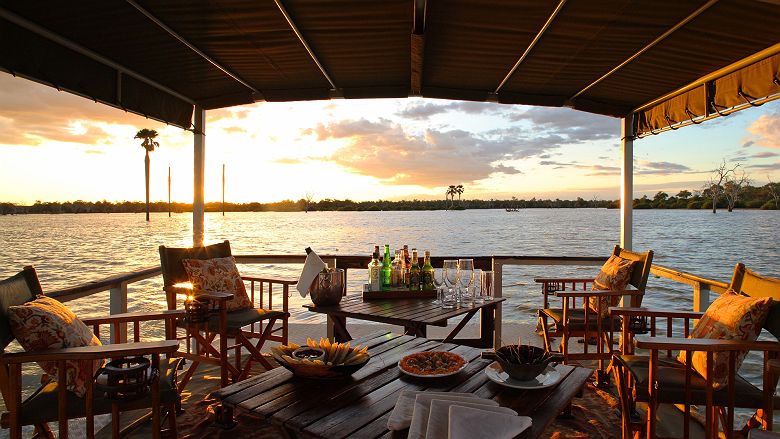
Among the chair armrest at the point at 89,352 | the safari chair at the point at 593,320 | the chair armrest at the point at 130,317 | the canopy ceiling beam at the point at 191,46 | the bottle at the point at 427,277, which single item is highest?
the canopy ceiling beam at the point at 191,46

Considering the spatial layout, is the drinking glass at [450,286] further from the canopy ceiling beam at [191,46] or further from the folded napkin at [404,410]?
the canopy ceiling beam at [191,46]

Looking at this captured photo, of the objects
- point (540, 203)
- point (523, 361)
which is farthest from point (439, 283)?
point (540, 203)

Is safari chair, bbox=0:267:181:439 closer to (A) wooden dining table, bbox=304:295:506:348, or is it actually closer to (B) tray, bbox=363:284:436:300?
(A) wooden dining table, bbox=304:295:506:348

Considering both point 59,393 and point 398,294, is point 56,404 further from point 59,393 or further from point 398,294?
point 398,294

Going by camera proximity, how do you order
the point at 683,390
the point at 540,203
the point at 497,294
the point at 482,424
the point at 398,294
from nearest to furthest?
the point at 482,424
the point at 683,390
the point at 398,294
the point at 497,294
the point at 540,203

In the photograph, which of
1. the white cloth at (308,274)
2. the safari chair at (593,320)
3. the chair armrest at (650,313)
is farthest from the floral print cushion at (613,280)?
the white cloth at (308,274)

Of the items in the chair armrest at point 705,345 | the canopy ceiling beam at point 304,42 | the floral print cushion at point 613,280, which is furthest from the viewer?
the floral print cushion at point 613,280

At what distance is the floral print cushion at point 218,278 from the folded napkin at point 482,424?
8.71ft

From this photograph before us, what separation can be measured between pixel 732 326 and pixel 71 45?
3812 mm

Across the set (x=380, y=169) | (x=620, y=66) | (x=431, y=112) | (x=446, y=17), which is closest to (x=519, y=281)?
(x=431, y=112)

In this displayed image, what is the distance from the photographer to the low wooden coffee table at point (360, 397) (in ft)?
4.43

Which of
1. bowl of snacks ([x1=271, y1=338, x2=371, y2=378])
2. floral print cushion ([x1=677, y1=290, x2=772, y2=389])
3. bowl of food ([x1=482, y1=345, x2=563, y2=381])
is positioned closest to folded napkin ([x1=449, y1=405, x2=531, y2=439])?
bowl of food ([x1=482, y1=345, x2=563, y2=381])

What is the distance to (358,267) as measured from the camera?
14.3 feet

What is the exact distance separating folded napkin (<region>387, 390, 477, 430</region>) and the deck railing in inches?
79.4
